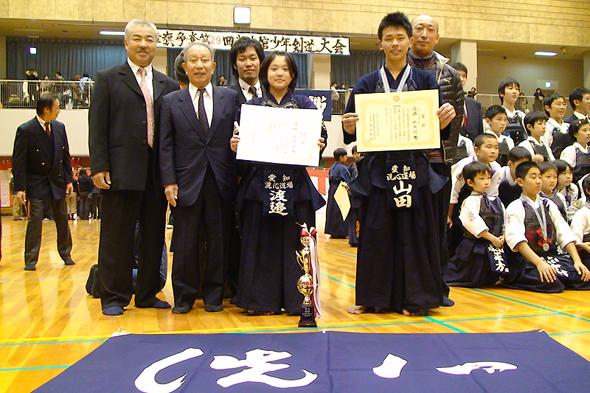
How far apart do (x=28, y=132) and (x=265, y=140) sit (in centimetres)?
365

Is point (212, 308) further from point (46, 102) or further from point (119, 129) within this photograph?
point (46, 102)

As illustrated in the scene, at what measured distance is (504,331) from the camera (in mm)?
2674

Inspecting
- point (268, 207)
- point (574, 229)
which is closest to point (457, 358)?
point (268, 207)

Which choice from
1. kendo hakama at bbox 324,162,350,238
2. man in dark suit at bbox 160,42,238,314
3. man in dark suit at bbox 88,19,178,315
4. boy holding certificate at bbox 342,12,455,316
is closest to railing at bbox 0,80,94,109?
kendo hakama at bbox 324,162,350,238

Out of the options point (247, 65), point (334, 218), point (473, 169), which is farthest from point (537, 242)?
point (334, 218)

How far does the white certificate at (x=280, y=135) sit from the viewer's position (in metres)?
3.01

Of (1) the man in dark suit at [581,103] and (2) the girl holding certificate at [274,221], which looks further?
(1) the man in dark suit at [581,103]

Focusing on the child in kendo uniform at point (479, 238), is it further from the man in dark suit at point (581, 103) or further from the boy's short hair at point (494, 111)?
the man in dark suit at point (581, 103)

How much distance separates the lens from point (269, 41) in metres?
14.3

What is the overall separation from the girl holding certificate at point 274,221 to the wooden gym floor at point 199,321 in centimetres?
15

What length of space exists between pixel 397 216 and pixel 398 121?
1.94 feet

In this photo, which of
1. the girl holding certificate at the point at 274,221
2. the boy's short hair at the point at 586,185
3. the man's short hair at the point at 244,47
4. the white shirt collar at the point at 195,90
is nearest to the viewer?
the girl holding certificate at the point at 274,221

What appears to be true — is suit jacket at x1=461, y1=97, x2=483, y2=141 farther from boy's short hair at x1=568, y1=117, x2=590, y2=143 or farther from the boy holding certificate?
the boy holding certificate

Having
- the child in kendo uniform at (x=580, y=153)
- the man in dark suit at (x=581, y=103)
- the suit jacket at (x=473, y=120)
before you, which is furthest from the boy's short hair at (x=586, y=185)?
the man in dark suit at (x=581, y=103)
